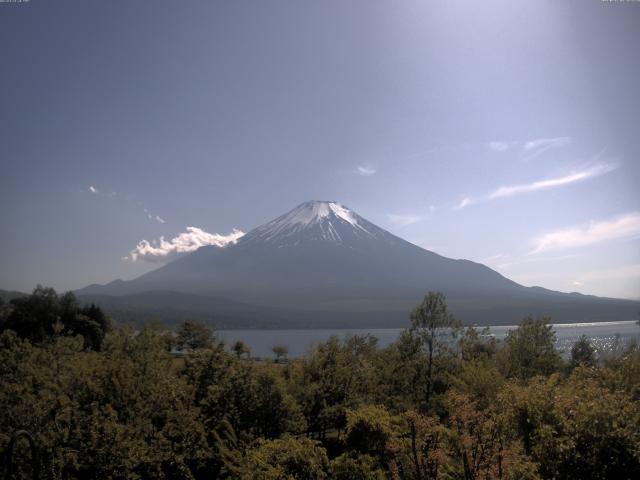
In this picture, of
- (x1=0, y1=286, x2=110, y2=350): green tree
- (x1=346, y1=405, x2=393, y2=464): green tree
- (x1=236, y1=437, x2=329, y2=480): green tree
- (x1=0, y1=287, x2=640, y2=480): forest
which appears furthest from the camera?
(x1=0, y1=286, x2=110, y2=350): green tree

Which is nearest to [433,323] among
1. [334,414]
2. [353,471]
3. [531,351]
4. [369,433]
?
[531,351]

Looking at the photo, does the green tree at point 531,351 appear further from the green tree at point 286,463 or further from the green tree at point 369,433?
the green tree at point 286,463

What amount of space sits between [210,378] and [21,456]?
8463 millimetres

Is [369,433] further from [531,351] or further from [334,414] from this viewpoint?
[531,351]

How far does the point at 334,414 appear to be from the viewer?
20.7 meters

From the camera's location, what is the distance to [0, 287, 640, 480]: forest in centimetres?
985

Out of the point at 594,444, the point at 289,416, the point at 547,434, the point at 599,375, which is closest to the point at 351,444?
the point at 289,416

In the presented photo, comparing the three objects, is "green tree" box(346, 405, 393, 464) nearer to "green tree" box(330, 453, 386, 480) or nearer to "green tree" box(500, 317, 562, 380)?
"green tree" box(330, 453, 386, 480)

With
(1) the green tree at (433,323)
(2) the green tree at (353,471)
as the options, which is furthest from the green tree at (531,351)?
(2) the green tree at (353,471)

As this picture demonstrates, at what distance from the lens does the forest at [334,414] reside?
985 centimetres

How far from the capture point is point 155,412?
54.2ft

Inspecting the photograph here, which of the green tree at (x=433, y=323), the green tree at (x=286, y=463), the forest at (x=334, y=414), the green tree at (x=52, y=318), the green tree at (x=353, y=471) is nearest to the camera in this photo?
the forest at (x=334, y=414)

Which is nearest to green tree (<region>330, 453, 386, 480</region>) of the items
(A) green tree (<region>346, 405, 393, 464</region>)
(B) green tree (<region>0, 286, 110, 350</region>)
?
(A) green tree (<region>346, 405, 393, 464</region>)

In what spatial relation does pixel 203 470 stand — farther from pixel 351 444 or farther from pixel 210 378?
pixel 351 444
